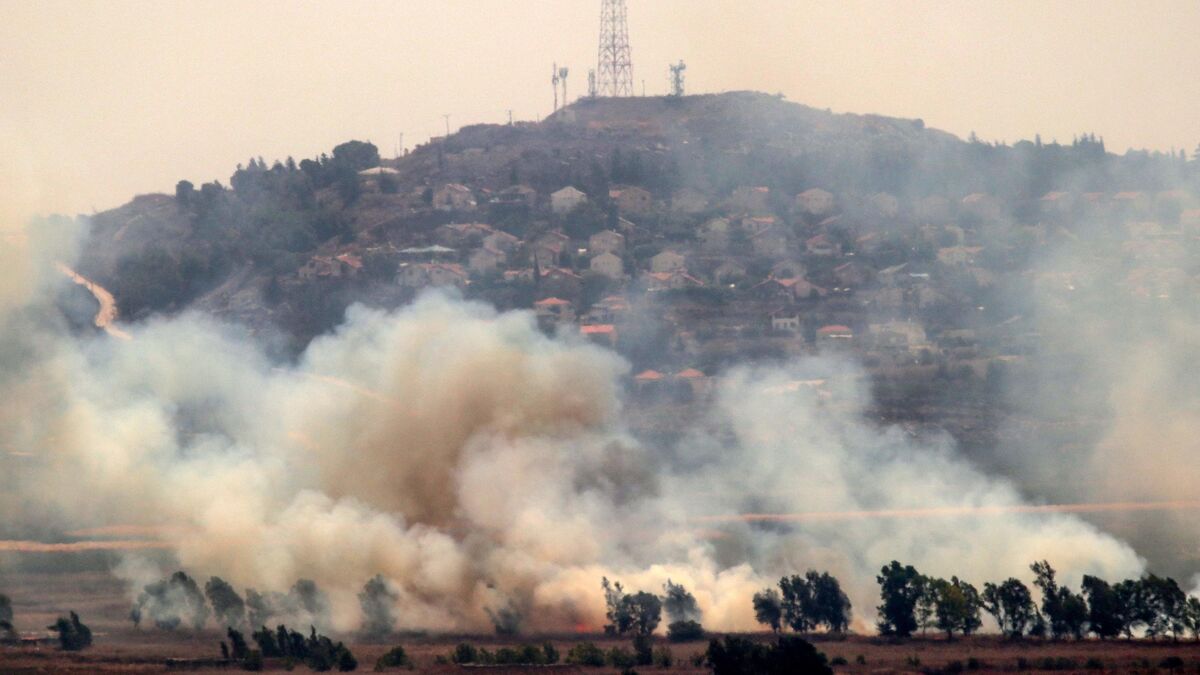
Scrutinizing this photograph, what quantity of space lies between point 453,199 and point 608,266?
806 inches

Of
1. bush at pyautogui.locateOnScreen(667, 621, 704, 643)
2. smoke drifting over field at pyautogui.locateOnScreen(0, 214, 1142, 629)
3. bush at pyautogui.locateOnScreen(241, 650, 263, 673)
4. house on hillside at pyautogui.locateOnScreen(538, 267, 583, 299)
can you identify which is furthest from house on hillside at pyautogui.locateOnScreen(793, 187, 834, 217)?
bush at pyautogui.locateOnScreen(241, 650, 263, 673)

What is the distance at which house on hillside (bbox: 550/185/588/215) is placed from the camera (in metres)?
153

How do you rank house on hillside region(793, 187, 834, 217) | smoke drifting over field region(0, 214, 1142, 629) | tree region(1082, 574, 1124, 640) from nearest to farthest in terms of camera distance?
1. tree region(1082, 574, 1124, 640)
2. smoke drifting over field region(0, 214, 1142, 629)
3. house on hillside region(793, 187, 834, 217)

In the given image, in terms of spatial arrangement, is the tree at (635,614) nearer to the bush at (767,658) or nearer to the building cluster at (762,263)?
the bush at (767,658)

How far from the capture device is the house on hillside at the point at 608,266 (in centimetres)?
13650

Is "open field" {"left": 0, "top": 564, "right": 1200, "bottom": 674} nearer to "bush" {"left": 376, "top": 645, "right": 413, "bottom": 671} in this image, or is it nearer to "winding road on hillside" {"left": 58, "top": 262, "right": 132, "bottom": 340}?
"bush" {"left": 376, "top": 645, "right": 413, "bottom": 671}

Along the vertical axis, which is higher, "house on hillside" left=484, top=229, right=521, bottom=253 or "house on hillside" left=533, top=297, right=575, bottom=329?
"house on hillside" left=484, top=229, right=521, bottom=253

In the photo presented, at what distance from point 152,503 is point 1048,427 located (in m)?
47.5

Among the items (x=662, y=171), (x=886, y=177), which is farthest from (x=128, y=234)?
(x=886, y=177)

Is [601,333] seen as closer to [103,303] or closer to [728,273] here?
[728,273]

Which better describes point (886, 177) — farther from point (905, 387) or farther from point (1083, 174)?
point (905, 387)

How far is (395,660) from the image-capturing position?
213 ft

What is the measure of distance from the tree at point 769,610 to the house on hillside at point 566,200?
85.0 meters

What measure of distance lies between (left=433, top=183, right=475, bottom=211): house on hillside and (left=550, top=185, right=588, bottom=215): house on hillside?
20.0 ft
